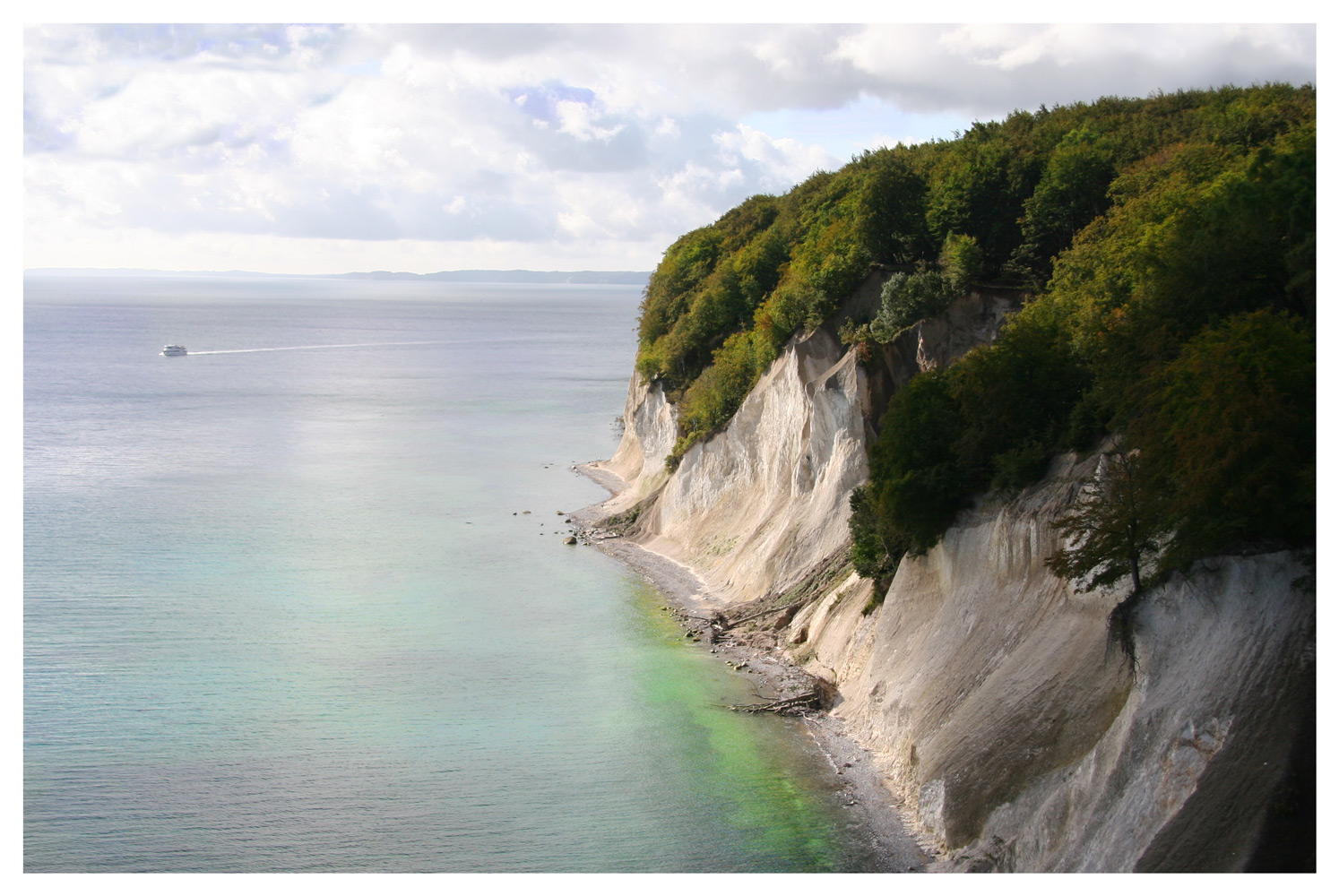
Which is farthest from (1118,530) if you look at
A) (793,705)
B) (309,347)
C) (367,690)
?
(309,347)

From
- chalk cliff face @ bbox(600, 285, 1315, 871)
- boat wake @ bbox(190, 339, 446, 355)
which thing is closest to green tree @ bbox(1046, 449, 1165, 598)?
→ chalk cliff face @ bbox(600, 285, 1315, 871)

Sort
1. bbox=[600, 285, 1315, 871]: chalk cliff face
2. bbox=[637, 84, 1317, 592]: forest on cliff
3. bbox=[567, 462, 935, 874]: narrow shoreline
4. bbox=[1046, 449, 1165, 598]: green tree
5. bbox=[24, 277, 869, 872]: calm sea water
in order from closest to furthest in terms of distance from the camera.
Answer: bbox=[600, 285, 1315, 871]: chalk cliff face, bbox=[637, 84, 1317, 592]: forest on cliff, bbox=[1046, 449, 1165, 598]: green tree, bbox=[567, 462, 935, 874]: narrow shoreline, bbox=[24, 277, 869, 872]: calm sea water

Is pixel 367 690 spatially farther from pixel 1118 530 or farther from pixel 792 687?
pixel 1118 530

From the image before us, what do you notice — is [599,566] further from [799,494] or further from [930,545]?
[930,545]

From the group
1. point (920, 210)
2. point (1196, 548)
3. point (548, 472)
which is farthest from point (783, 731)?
point (548, 472)

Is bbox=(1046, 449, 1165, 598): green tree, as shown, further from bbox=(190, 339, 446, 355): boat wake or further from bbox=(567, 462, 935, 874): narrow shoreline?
bbox=(190, 339, 446, 355): boat wake
